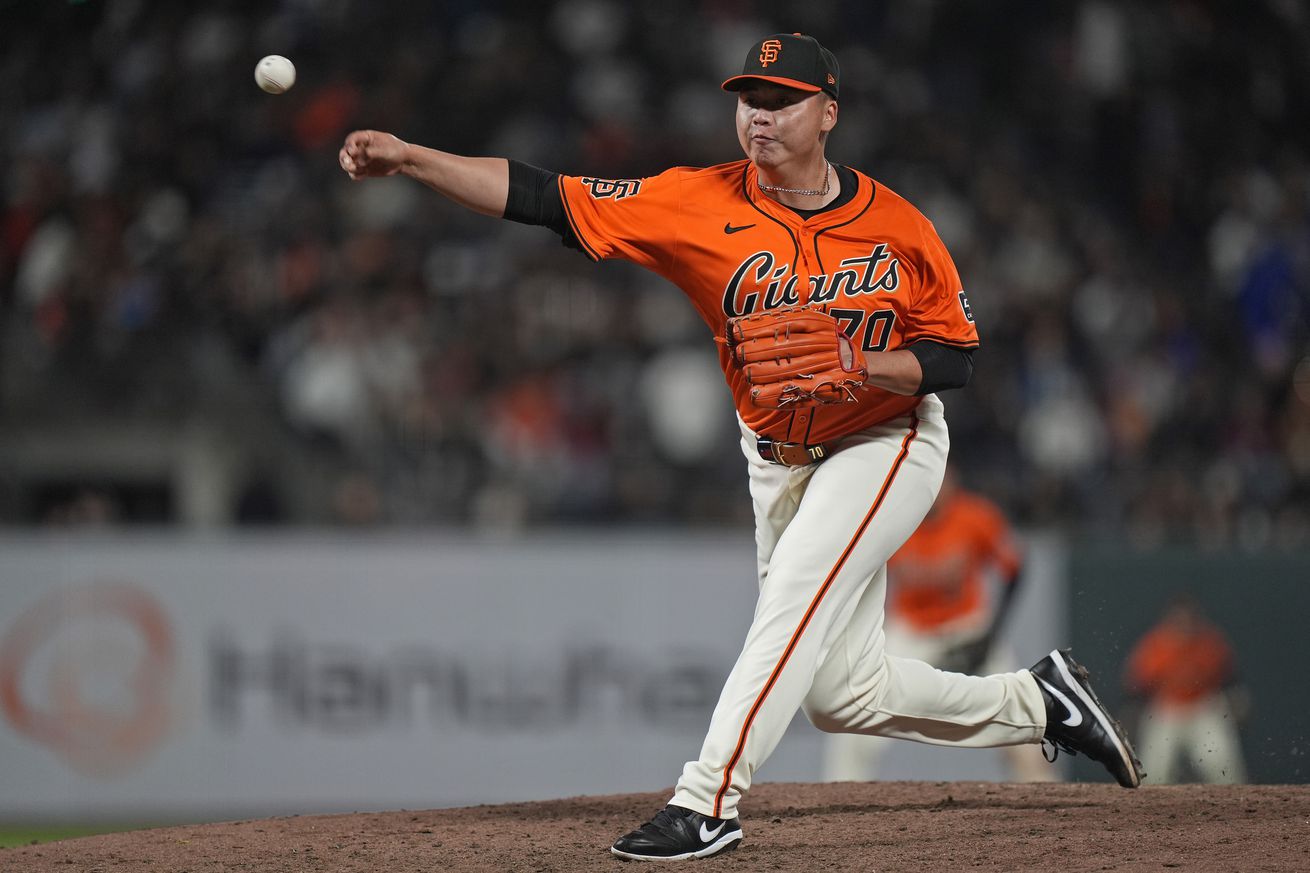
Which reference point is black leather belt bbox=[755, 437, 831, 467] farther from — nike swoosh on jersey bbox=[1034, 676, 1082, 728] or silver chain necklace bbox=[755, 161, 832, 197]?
nike swoosh on jersey bbox=[1034, 676, 1082, 728]

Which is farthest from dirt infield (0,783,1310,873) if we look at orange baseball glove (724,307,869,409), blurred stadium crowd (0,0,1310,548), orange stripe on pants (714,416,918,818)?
blurred stadium crowd (0,0,1310,548)

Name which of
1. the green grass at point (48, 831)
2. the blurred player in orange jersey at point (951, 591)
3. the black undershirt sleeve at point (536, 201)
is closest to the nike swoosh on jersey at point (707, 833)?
the black undershirt sleeve at point (536, 201)

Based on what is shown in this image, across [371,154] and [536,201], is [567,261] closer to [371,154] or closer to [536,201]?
[536,201]

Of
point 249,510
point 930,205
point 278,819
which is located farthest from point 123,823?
point 930,205

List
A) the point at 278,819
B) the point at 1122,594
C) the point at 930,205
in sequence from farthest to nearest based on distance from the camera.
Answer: the point at 930,205 → the point at 1122,594 → the point at 278,819

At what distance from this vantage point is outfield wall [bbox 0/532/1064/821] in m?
9.02

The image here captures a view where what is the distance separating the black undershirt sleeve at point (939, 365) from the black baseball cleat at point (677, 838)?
46.8 inches

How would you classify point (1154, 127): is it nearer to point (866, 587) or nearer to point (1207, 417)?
point (1207, 417)

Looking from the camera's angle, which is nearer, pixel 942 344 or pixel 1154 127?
pixel 942 344

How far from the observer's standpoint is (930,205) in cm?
1182

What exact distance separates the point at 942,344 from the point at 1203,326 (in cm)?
739

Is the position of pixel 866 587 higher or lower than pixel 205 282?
lower

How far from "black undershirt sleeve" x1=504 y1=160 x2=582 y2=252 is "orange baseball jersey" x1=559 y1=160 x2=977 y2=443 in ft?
0.09

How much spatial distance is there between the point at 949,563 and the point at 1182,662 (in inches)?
59.6
